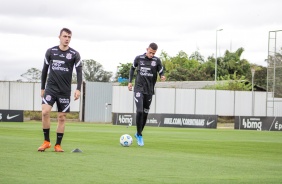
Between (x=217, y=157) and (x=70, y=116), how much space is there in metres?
48.9

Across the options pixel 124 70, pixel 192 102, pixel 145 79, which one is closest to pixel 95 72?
pixel 124 70

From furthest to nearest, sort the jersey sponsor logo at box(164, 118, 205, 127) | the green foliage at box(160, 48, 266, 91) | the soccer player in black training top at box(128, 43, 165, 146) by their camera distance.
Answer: the green foliage at box(160, 48, 266, 91), the jersey sponsor logo at box(164, 118, 205, 127), the soccer player in black training top at box(128, 43, 165, 146)

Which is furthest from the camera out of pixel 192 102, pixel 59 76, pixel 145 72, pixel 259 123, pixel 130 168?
pixel 192 102

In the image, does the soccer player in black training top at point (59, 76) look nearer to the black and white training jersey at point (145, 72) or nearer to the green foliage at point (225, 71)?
the black and white training jersey at point (145, 72)

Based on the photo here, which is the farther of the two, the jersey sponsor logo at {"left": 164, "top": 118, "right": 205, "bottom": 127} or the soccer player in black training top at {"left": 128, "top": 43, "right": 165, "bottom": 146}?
the jersey sponsor logo at {"left": 164, "top": 118, "right": 205, "bottom": 127}

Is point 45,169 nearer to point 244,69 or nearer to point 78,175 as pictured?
point 78,175

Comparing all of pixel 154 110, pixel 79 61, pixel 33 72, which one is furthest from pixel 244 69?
pixel 79 61

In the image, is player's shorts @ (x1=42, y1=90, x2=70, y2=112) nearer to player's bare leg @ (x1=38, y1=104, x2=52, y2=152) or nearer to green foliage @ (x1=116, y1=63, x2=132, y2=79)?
player's bare leg @ (x1=38, y1=104, x2=52, y2=152)

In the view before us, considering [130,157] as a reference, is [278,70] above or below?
above

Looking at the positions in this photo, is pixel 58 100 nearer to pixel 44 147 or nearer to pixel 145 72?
pixel 44 147

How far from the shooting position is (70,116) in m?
60.5

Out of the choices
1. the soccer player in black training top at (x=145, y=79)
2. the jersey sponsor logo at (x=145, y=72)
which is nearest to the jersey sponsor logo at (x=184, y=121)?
the soccer player in black training top at (x=145, y=79)

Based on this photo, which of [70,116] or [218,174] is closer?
[218,174]

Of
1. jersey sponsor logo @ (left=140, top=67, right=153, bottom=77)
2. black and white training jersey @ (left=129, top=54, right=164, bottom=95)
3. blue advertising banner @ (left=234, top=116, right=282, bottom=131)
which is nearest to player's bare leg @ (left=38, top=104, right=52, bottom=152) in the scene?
black and white training jersey @ (left=129, top=54, right=164, bottom=95)
